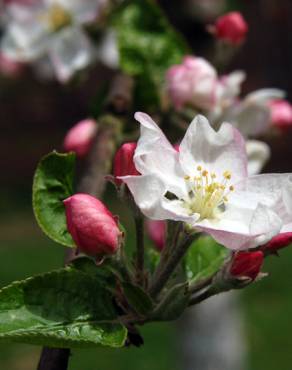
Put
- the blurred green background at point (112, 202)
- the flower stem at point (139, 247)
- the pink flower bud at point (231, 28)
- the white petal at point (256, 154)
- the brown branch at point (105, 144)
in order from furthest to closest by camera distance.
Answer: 1. the blurred green background at point (112, 202)
2. the pink flower bud at point (231, 28)
3. the white petal at point (256, 154)
4. the brown branch at point (105, 144)
5. the flower stem at point (139, 247)

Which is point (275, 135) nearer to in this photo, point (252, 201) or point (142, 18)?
point (142, 18)

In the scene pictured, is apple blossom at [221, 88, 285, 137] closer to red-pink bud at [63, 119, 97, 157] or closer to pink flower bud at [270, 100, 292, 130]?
pink flower bud at [270, 100, 292, 130]

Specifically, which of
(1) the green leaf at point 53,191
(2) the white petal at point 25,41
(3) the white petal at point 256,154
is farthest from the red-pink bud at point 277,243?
(2) the white petal at point 25,41

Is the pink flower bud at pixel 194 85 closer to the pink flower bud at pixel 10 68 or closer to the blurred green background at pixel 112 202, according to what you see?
the blurred green background at pixel 112 202

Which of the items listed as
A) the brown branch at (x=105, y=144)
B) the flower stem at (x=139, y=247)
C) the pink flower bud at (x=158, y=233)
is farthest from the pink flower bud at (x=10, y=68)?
the flower stem at (x=139, y=247)

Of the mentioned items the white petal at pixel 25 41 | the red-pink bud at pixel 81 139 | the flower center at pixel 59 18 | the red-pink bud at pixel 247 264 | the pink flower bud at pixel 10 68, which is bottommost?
the pink flower bud at pixel 10 68

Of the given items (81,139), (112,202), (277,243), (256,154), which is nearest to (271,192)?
(277,243)

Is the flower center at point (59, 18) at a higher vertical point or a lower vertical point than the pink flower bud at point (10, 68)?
higher

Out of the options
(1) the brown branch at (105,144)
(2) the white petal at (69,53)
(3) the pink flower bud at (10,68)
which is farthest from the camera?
(3) the pink flower bud at (10,68)

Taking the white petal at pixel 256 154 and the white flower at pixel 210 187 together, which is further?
the white petal at pixel 256 154
